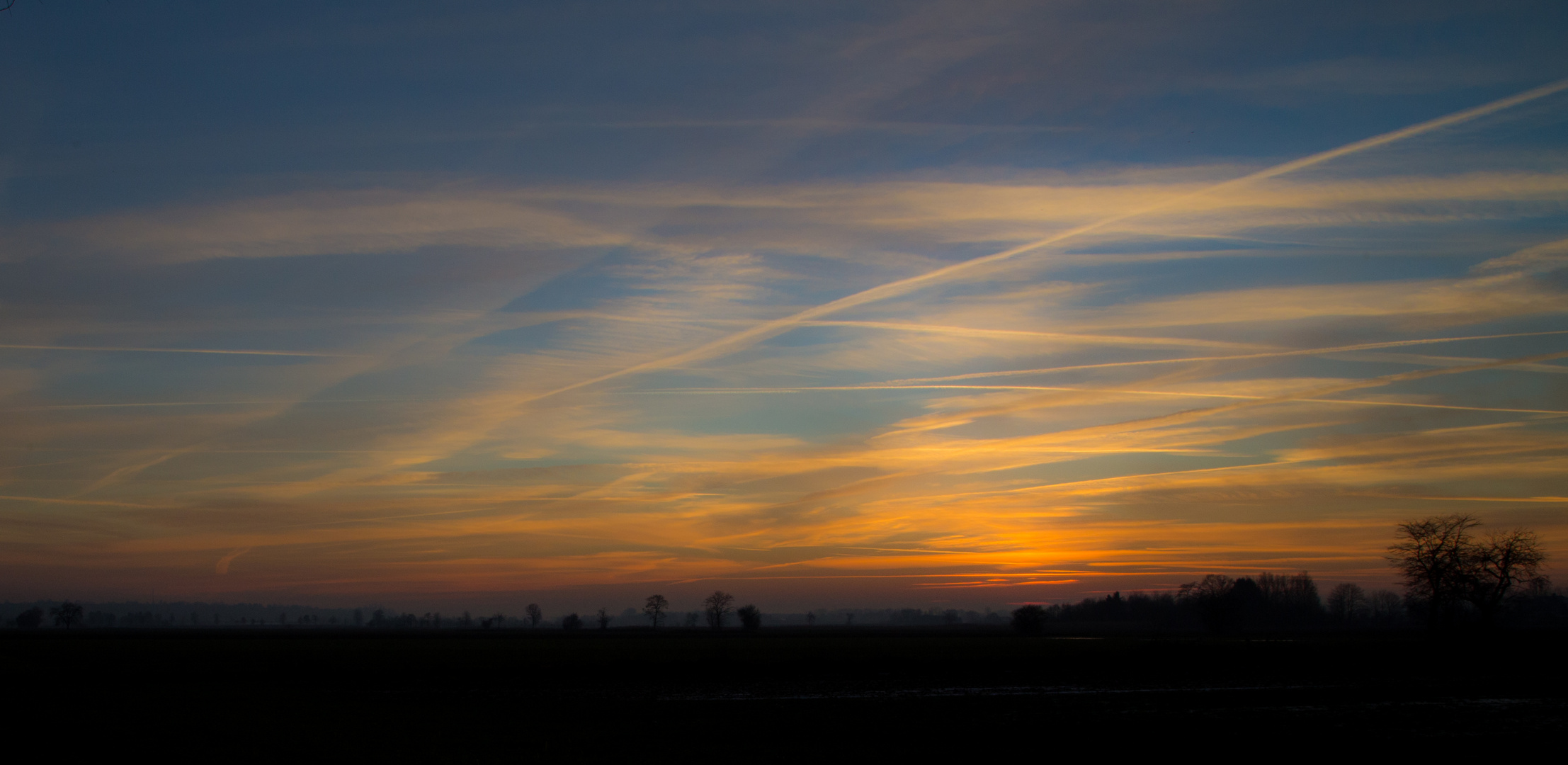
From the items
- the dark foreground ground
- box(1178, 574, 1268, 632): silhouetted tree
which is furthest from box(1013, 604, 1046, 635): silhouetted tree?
the dark foreground ground

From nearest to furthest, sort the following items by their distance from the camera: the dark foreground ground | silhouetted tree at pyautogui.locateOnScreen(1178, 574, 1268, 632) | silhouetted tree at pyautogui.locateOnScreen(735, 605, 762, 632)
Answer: the dark foreground ground → silhouetted tree at pyautogui.locateOnScreen(1178, 574, 1268, 632) → silhouetted tree at pyautogui.locateOnScreen(735, 605, 762, 632)

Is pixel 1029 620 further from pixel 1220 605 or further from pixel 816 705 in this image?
pixel 816 705

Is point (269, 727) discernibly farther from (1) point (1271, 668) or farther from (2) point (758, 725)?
(1) point (1271, 668)

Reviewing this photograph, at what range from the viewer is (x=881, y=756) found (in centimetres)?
2284

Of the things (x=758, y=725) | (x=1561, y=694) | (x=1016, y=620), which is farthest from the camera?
(x=1016, y=620)

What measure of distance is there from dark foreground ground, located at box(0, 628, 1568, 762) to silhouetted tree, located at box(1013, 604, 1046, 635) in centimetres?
8567

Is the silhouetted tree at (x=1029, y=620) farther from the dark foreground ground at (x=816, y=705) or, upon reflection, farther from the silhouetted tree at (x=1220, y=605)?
the dark foreground ground at (x=816, y=705)

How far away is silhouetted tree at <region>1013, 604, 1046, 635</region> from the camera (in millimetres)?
149875

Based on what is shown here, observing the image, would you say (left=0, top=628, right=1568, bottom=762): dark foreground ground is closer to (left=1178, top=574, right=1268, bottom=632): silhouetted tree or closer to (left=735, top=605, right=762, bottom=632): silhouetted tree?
(left=1178, top=574, right=1268, bottom=632): silhouetted tree

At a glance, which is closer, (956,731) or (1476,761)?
(1476,761)

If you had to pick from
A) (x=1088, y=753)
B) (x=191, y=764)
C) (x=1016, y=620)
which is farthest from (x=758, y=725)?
(x=1016, y=620)

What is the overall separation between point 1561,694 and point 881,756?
29.3m

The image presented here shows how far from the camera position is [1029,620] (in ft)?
494

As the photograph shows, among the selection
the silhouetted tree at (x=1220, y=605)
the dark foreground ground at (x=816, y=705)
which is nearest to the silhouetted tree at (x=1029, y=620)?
the silhouetted tree at (x=1220, y=605)
